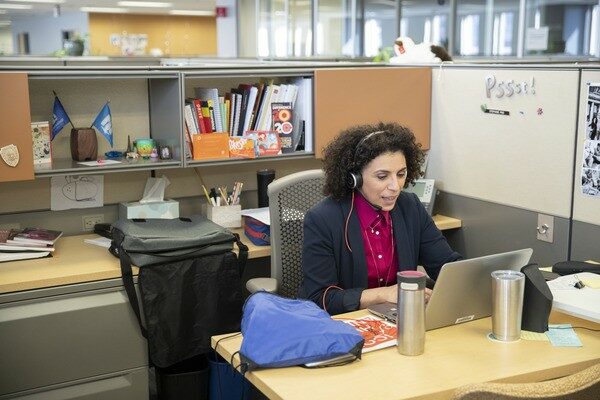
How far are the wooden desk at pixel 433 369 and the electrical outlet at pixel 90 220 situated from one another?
1438 mm

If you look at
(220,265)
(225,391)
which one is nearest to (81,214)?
(220,265)

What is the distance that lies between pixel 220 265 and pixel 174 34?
38.3 ft

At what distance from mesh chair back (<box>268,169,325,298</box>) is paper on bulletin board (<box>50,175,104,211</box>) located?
92cm

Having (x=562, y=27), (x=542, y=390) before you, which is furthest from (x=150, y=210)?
(x=562, y=27)

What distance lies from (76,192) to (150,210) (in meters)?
0.32

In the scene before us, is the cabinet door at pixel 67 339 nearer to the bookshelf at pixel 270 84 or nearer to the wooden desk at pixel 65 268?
the wooden desk at pixel 65 268

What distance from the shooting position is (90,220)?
3.32 meters

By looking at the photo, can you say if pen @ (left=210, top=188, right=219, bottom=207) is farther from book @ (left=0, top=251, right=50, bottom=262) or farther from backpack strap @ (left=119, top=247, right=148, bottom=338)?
book @ (left=0, top=251, right=50, bottom=262)

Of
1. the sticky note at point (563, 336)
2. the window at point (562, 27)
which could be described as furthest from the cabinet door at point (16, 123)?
the window at point (562, 27)

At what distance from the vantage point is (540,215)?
3061 mm

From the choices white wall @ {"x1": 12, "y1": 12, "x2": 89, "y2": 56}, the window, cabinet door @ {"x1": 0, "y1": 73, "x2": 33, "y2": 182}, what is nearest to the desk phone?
cabinet door @ {"x1": 0, "y1": 73, "x2": 33, "y2": 182}

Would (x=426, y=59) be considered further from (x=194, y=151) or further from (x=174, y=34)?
(x=174, y=34)

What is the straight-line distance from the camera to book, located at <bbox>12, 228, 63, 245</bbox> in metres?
2.97

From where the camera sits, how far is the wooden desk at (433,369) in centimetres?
175
